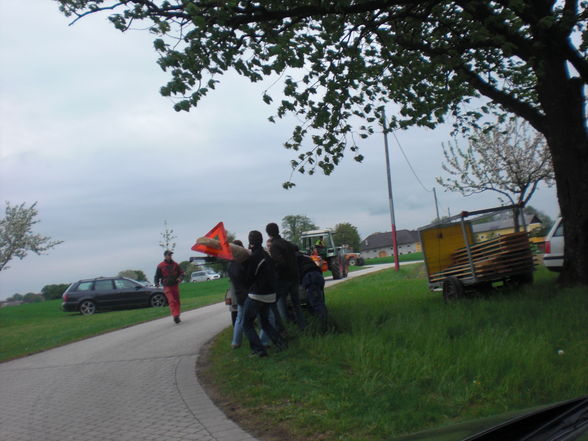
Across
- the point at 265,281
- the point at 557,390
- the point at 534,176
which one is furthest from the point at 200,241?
the point at 534,176

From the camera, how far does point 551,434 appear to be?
2.01 m

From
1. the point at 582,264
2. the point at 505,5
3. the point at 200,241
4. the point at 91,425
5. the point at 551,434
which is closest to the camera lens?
the point at 551,434

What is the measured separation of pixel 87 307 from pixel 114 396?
19732mm

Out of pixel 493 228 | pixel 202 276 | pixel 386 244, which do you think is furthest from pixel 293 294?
pixel 386 244

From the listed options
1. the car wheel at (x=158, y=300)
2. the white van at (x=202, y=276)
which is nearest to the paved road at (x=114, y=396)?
the car wheel at (x=158, y=300)

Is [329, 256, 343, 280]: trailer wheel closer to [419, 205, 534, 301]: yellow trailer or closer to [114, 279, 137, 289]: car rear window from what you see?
[114, 279, 137, 289]: car rear window

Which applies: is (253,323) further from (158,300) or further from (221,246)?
(158,300)

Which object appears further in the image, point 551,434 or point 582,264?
point 582,264

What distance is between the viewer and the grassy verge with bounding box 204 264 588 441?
4875 millimetres

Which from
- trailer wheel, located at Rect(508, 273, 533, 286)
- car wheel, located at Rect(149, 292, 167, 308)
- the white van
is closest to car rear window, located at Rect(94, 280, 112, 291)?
car wheel, located at Rect(149, 292, 167, 308)

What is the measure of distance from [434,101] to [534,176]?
824 inches

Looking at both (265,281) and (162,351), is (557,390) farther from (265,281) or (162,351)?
(162,351)

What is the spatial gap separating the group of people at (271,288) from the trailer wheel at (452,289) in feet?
11.7

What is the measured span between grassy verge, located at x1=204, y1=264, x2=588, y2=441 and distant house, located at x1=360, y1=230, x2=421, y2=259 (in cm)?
12888
